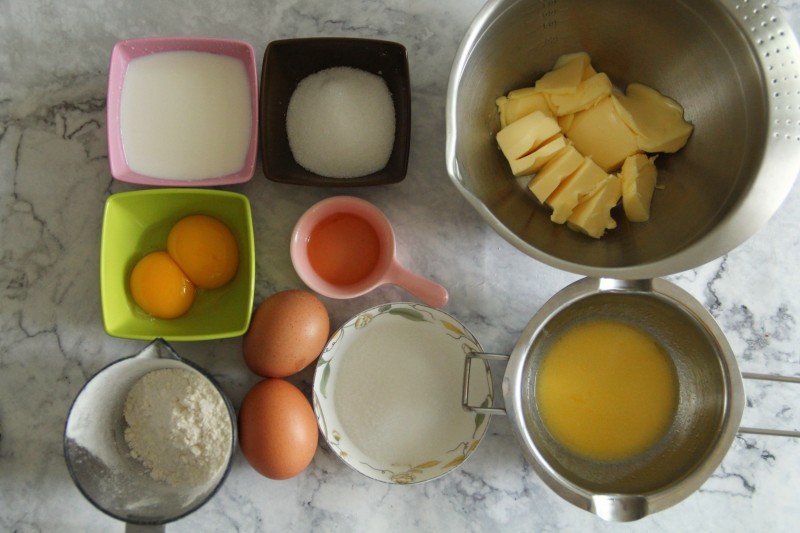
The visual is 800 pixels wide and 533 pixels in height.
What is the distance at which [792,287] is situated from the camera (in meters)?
1.12

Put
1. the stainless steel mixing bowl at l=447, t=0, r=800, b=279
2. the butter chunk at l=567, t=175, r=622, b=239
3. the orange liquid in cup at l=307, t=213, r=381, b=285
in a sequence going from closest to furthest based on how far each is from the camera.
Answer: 1. the stainless steel mixing bowl at l=447, t=0, r=800, b=279
2. the butter chunk at l=567, t=175, r=622, b=239
3. the orange liquid in cup at l=307, t=213, r=381, b=285

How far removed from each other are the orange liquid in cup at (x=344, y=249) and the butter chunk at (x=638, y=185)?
1.35 ft

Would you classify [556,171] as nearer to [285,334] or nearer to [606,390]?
[606,390]

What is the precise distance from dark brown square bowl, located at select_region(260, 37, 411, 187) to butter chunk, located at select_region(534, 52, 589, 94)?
219mm

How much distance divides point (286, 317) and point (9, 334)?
1.67ft

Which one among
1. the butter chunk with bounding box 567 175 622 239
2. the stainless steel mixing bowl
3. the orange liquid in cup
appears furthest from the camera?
the orange liquid in cup

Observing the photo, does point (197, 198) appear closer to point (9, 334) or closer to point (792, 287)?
point (9, 334)

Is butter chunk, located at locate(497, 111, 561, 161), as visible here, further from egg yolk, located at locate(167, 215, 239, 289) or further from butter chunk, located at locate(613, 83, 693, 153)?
egg yolk, located at locate(167, 215, 239, 289)

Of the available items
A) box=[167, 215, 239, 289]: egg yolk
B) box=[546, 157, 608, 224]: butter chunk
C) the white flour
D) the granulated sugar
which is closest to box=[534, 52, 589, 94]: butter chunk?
box=[546, 157, 608, 224]: butter chunk

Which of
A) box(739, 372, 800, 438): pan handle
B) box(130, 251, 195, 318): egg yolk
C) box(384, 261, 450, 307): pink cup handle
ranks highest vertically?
box(739, 372, 800, 438): pan handle

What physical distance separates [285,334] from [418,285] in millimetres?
229

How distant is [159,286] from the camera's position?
1037 mm

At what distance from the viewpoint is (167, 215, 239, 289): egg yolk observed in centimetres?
104

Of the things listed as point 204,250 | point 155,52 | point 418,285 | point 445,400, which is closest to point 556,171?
point 418,285
